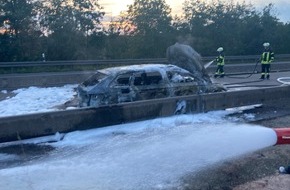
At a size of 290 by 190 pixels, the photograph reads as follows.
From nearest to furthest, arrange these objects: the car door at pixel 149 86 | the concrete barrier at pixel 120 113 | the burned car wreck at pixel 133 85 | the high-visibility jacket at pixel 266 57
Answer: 1. the concrete barrier at pixel 120 113
2. the burned car wreck at pixel 133 85
3. the car door at pixel 149 86
4. the high-visibility jacket at pixel 266 57

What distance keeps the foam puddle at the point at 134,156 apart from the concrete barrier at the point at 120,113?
24cm

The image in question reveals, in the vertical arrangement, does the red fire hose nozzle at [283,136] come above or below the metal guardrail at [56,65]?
above

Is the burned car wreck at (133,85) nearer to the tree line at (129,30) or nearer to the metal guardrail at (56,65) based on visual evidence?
the metal guardrail at (56,65)

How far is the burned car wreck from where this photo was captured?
32.0 ft

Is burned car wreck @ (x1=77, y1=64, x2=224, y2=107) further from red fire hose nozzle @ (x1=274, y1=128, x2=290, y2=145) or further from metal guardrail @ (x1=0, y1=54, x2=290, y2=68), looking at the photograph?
metal guardrail @ (x1=0, y1=54, x2=290, y2=68)

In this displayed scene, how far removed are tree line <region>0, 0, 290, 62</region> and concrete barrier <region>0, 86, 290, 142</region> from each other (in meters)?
17.5

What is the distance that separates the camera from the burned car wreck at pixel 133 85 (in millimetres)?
9758

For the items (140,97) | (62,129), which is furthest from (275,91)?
(62,129)

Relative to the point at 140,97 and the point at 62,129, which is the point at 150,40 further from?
the point at 62,129

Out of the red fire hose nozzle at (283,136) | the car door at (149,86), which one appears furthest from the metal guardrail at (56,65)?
the red fire hose nozzle at (283,136)

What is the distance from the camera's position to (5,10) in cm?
2577

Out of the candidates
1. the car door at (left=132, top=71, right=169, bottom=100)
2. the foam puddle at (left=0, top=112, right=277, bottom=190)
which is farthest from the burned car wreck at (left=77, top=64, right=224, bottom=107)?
the foam puddle at (left=0, top=112, right=277, bottom=190)

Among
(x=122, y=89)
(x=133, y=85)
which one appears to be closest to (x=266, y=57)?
(x=133, y=85)

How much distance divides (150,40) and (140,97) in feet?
66.5
